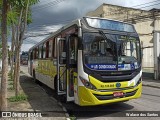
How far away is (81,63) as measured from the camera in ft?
26.0

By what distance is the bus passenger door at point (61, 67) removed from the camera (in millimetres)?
9609

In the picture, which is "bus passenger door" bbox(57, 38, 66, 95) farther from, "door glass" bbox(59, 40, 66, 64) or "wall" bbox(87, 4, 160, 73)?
"wall" bbox(87, 4, 160, 73)

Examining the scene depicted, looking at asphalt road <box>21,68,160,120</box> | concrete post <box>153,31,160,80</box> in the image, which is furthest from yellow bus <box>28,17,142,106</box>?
concrete post <box>153,31,160,80</box>

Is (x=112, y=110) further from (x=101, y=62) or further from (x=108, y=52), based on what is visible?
(x=108, y=52)

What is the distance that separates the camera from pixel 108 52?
829 cm

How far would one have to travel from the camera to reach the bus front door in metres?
9.61

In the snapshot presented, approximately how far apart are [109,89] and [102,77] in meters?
0.44

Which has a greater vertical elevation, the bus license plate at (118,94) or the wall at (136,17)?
the wall at (136,17)

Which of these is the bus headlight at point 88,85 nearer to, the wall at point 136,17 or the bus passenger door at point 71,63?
the bus passenger door at point 71,63

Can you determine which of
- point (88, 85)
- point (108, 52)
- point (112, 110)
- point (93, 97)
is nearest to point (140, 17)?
point (112, 110)

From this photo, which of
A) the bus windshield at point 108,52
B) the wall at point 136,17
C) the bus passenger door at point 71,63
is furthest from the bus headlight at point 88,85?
the wall at point 136,17

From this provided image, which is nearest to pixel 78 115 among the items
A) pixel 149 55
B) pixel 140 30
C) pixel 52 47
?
pixel 52 47

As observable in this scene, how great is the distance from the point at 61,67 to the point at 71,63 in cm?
134

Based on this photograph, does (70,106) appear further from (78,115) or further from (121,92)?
(121,92)
